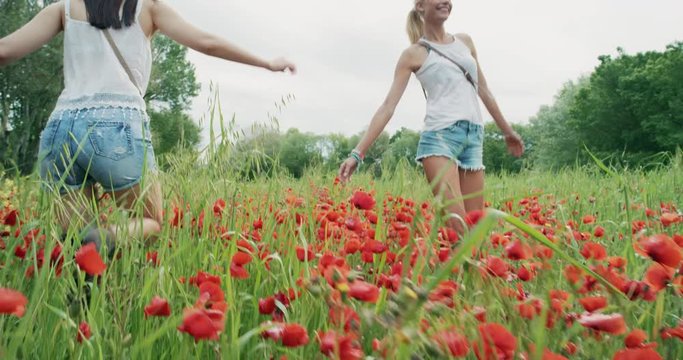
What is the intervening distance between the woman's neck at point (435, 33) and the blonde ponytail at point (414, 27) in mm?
198

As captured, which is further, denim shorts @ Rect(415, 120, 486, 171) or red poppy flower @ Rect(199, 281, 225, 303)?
denim shorts @ Rect(415, 120, 486, 171)

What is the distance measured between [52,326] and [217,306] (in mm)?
588

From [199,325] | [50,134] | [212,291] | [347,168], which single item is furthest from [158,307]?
[347,168]

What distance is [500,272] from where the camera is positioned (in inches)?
58.3

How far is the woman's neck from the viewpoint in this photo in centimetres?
418

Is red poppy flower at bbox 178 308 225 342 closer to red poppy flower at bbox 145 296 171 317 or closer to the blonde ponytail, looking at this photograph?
red poppy flower at bbox 145 296 171 317

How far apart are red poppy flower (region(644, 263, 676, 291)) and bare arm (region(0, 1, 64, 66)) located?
8.56ft

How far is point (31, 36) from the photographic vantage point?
280cm

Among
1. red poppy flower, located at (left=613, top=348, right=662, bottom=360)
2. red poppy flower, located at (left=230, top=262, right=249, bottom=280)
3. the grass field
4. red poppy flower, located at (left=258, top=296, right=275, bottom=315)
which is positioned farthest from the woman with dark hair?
red poppy flower, located at (left=613, top=348, right=662, bottom=360)

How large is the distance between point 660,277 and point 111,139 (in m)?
2.17

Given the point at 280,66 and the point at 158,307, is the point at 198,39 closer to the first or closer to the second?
the point at 280,66

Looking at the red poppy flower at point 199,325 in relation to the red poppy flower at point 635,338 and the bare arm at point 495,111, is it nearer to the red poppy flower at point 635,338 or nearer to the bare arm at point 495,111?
the red poppy flower at point 635,338

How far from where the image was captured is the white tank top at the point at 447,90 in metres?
4.01

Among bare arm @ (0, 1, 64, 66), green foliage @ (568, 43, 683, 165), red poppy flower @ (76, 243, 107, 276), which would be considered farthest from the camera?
green foliage @ (568, 43, 683, 165)
